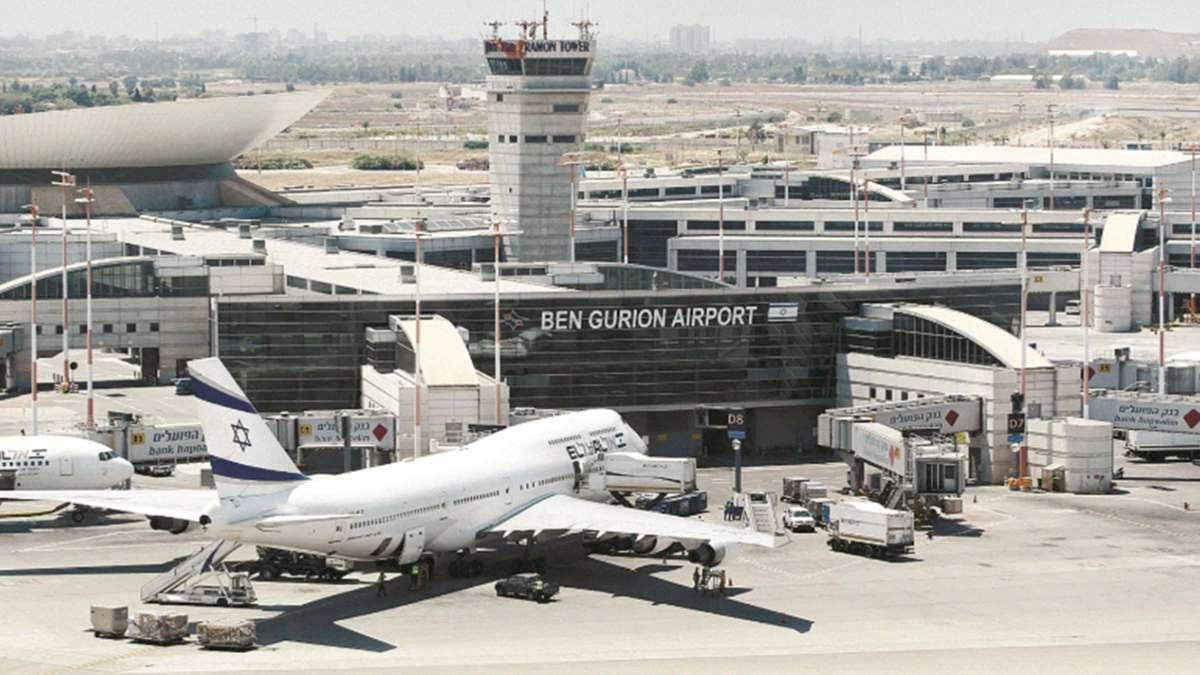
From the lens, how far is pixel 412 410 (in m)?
104

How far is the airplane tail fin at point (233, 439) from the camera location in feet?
241

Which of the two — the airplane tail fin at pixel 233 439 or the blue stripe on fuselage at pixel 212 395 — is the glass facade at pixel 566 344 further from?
the blue stripe on fuselage at pixel 212 395

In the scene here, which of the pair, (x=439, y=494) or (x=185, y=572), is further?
(x=439, y=494)

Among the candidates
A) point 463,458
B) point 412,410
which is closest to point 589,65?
point 412,410

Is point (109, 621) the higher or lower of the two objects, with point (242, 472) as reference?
lower

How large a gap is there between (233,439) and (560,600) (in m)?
15.2

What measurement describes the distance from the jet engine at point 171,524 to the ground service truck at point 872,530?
28208 mm

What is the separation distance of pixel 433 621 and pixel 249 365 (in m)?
44.7

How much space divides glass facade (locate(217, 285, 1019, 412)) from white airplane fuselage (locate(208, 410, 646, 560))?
18428mm

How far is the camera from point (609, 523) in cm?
8425

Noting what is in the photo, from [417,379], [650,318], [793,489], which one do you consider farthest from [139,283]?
[793,489]

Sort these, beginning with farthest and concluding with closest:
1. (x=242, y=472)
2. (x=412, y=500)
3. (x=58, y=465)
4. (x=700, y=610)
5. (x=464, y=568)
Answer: (x=58, y=465), (x=464, y=568), (x=412, y=500), (x=700, y=610), (x=242, y=472)

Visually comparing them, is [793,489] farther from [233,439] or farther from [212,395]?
[212,395]

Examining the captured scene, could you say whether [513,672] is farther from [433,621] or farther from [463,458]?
[463,458]
